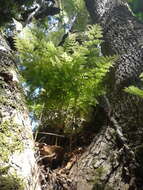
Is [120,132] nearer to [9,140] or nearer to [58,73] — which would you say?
[58,73]

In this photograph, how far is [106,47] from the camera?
423 centimetres

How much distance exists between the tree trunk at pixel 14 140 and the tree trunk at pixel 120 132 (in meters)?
0.62

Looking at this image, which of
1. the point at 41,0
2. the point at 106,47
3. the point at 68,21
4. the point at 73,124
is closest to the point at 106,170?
the point at 73,124

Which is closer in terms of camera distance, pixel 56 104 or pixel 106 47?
pixel 56 104

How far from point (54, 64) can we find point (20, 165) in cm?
111

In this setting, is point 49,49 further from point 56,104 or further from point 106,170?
point 106,170

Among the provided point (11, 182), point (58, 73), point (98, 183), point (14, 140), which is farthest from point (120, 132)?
point (11, 182)

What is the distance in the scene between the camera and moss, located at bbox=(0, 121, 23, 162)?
1.88 metres

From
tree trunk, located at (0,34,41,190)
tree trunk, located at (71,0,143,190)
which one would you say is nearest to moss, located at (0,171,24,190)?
tree trunk, located at (0,34,41,190)

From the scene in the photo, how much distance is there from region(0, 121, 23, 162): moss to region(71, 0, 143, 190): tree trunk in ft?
2.30

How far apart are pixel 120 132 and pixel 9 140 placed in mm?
1252

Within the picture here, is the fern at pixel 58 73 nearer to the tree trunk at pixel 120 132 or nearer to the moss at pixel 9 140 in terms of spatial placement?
the tree trunk at pixel 120 132

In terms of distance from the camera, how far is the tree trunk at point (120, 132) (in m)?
2.59

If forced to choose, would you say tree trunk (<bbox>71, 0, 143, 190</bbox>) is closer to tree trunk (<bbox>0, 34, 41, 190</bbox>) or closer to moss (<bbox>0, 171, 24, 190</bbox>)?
tree trunk (<bbox>0, 34, 41, 190</bbox>)
